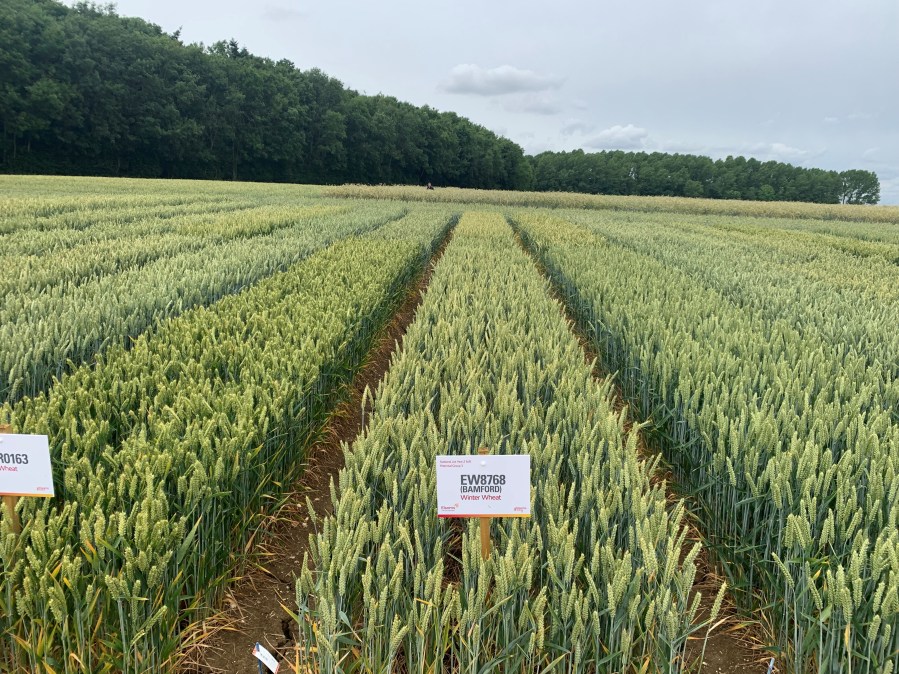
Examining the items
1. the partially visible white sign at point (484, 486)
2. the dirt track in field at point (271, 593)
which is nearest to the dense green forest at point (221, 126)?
the dirt track in field at point (271, 593)

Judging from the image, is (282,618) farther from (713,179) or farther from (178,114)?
(713,179)

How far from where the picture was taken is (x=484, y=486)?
182 centimetres

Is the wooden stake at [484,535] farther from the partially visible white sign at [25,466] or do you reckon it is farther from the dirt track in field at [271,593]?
the partially visible white sign at [25,466]

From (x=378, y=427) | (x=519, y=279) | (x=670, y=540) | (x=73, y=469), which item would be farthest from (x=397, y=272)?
(x=670, y=540)

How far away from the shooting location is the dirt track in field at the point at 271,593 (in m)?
2.18

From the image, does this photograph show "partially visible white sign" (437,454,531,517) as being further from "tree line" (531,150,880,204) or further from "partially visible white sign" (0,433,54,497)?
"tree line" (531,150,880,204)

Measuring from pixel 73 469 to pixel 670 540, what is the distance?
201cm

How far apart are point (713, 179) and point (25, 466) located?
87.3 meters

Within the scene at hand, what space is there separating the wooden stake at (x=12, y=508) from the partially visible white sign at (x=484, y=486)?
→ 4.58 ft

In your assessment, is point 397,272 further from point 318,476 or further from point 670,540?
point 670,540

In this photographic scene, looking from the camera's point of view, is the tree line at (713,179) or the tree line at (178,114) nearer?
the tree line at (178,114)

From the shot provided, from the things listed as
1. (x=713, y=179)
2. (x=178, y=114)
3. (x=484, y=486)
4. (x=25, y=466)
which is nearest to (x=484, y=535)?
(x=484, y=486)

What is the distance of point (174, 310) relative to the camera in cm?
479

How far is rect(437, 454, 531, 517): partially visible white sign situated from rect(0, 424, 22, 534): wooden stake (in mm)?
1395
